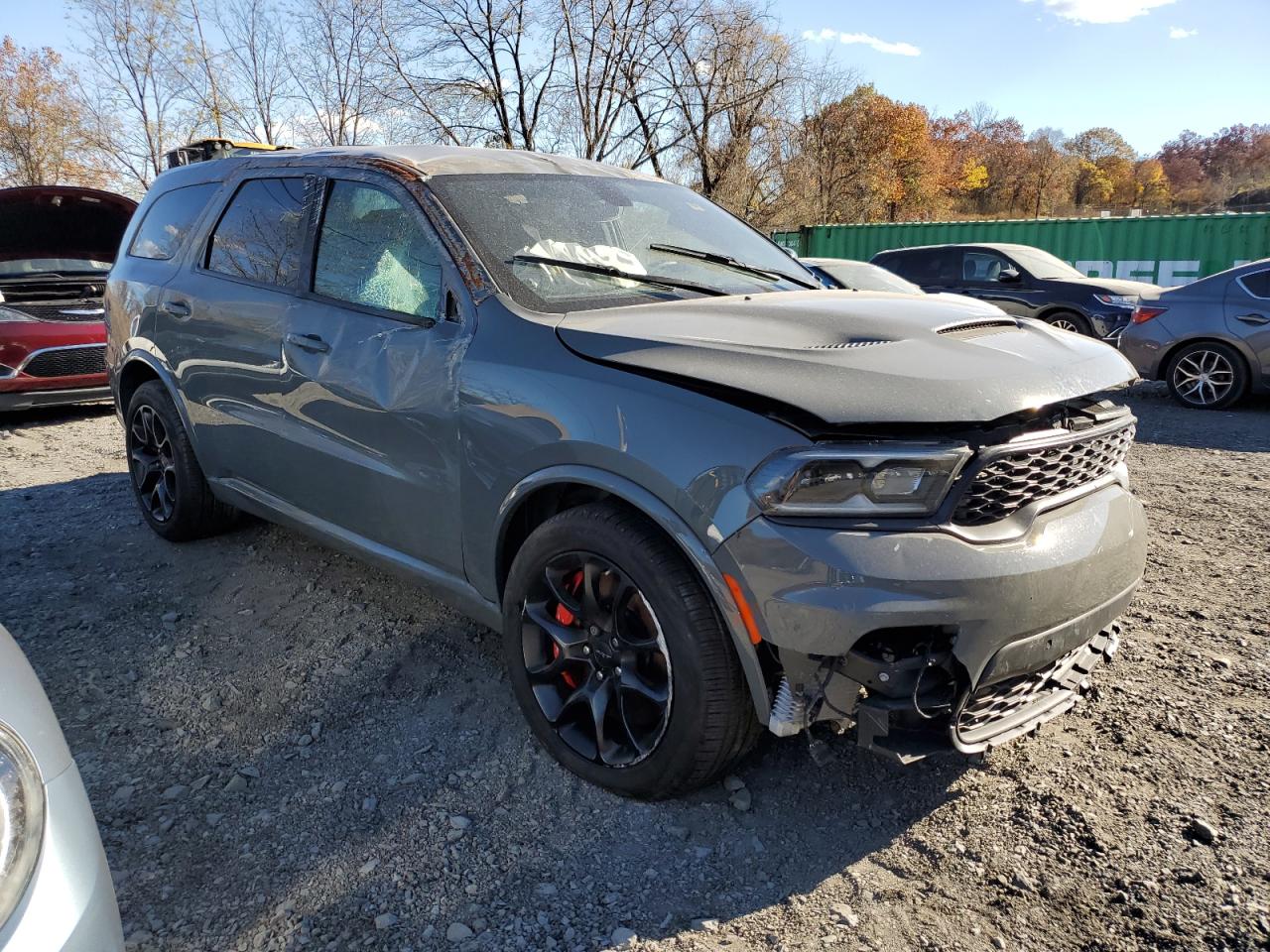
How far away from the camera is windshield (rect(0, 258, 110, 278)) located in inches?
328

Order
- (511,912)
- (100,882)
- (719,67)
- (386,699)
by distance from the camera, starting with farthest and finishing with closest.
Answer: (719,67) < (386,699) < (511,912) < (100,882)

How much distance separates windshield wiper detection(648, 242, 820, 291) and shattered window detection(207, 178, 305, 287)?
147 centimetres

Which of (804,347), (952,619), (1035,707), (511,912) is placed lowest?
(511,912)

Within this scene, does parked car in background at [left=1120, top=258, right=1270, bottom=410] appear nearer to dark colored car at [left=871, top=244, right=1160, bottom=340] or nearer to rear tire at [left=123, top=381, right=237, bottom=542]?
dark colored car at [left=871, top=244, right=1160, bottom=340]

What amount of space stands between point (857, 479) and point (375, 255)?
1972mm

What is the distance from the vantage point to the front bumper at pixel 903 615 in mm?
1980

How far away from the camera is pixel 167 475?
4.62 m

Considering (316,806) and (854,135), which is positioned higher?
(854,135)

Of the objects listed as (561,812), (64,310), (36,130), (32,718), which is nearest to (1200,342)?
(561,812)

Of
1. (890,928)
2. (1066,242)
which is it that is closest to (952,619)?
(890,928)

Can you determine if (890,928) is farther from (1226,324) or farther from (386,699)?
(1226,324)

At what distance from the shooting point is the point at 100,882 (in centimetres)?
143

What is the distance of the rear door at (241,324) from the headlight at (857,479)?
217cm

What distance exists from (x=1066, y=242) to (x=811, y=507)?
1951 centimetres
